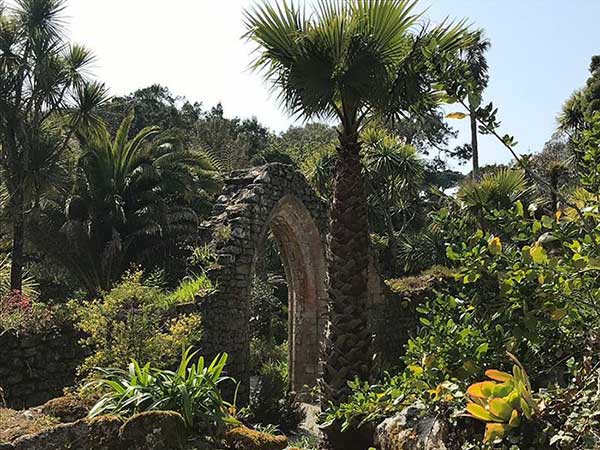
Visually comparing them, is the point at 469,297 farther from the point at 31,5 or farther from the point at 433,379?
the point at 31,5

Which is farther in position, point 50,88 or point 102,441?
point 50,88

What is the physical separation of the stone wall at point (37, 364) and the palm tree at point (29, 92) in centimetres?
591

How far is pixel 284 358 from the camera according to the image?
57.5 ft

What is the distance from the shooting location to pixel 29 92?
47.7 ft

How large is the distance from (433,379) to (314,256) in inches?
472

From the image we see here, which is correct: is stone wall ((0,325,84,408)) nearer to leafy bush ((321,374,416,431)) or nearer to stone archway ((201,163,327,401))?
stone archway ((201,163,327,401))

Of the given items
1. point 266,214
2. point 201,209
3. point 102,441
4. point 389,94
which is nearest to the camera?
point 102,441

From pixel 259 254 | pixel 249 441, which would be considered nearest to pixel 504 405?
pixel 249 441

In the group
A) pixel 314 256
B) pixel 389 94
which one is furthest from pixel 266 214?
pixel 389 94

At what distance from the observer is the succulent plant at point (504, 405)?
5.44 ft

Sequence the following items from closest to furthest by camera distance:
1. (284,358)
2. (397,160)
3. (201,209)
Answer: (284,358)
(397,160)
(201,209)

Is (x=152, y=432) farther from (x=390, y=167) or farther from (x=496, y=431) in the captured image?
(x=390, y=167)

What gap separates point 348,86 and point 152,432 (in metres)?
5.72

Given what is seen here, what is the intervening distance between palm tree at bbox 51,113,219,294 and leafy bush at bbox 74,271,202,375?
10023 mm
